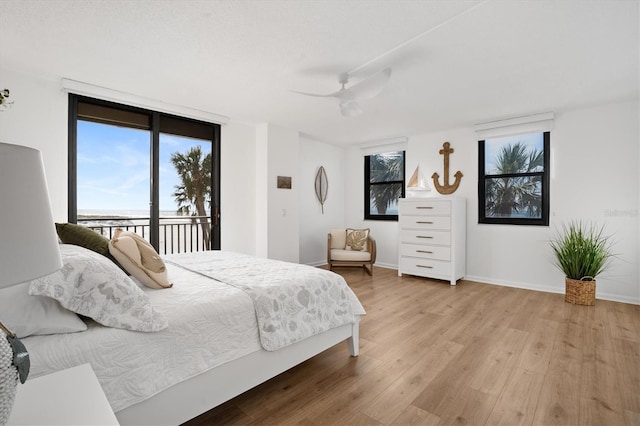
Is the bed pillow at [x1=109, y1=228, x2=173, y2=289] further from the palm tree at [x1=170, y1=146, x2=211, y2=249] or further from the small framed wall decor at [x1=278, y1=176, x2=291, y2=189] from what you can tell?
the small framed wall decor at [x1=278, y1=176, x2=291, y2=189]

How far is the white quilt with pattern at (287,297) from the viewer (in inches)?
66.8

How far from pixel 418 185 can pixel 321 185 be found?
1737 millimetres

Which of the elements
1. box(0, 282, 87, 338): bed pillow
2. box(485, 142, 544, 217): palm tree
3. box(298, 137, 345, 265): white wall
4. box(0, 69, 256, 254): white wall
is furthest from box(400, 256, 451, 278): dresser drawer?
box(0, 69, 256, 254): white wall

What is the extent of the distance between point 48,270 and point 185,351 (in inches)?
34.4

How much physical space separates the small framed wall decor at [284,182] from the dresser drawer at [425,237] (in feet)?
6.33

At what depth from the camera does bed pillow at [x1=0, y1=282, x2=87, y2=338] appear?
3.43 feet

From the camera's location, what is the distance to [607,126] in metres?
3.62

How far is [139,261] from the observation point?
67.0 inches

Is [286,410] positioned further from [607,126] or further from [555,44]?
[607,126]

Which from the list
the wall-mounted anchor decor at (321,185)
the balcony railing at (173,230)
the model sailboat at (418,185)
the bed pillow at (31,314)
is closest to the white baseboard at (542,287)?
the model sailboat at (418,185)

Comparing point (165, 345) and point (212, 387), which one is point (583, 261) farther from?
point (165, 345)

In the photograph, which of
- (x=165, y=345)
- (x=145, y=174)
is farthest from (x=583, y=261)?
(x=145, y=174)

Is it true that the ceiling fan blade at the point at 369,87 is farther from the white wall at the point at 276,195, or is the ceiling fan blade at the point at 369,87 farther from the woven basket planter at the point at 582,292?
the woven basket planter at the point at 582,292

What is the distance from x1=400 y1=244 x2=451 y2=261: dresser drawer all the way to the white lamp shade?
436 cm
